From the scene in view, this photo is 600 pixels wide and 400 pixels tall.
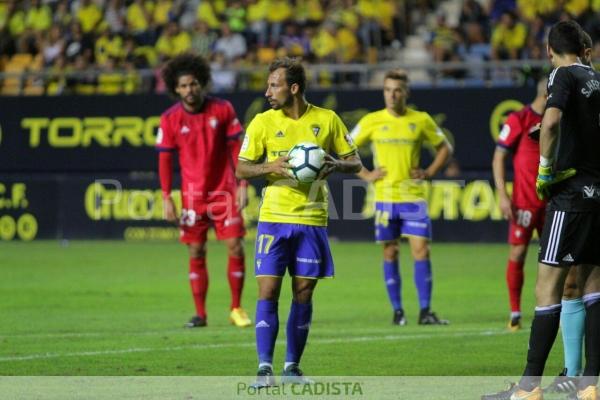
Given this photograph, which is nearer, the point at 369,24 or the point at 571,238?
the point at 571,238

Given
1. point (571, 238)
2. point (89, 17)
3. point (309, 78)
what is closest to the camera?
point (571, 238)

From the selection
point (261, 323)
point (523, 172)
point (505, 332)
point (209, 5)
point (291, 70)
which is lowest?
point (505, 332)

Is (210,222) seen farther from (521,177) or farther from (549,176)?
(549,176)

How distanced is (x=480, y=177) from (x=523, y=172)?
1138cm

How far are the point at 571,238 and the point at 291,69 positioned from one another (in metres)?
2.28

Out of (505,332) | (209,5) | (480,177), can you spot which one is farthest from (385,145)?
(209,5)

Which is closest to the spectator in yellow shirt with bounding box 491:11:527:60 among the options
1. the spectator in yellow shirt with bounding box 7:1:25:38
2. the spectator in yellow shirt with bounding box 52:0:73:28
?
the spectator in yellow shirt with bounding box 52:0:73:28

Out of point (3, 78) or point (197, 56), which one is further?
point (3, 78)

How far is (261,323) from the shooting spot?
8234 millimetres

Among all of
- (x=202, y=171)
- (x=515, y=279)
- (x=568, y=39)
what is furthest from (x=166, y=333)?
(x=568, y=39)

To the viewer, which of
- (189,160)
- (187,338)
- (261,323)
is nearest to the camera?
(261,323)

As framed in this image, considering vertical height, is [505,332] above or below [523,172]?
below

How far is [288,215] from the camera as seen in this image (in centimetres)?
835

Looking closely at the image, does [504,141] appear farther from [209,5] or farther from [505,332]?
[209,5]
